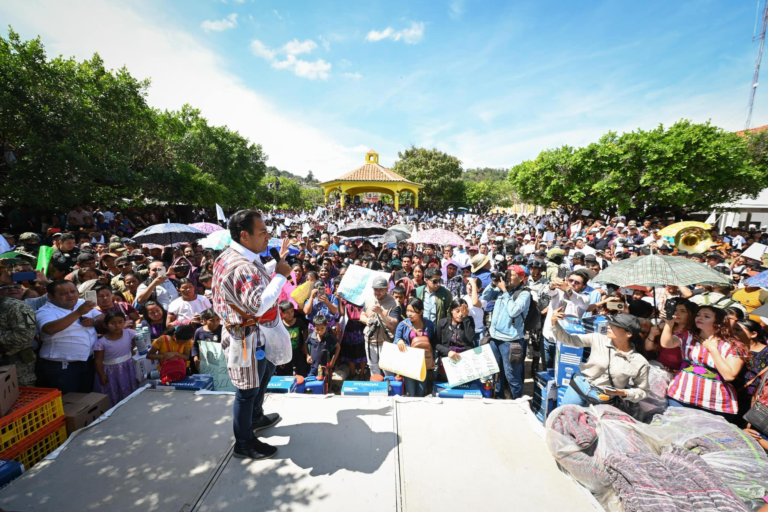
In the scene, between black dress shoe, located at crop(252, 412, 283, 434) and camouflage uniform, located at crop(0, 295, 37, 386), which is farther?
camouflage uniform, located at crop(0, 295, 37, 386)

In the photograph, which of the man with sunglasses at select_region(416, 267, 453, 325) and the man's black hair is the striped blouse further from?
the man's black hair

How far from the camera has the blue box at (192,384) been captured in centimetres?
344

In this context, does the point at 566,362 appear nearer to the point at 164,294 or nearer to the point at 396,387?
the point at 396,387

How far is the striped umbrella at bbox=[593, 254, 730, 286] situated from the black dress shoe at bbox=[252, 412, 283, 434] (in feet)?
12.8

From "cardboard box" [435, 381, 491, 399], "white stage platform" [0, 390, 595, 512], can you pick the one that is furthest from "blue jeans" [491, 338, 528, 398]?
"white stage platform" [0, 390, 595, 512]

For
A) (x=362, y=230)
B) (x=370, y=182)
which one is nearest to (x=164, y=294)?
(x=362, y=230)

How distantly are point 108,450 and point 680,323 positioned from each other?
5.68 meters

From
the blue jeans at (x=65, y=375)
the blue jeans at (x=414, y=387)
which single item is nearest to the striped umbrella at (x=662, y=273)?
the blue jeans at (x=414, y=387)

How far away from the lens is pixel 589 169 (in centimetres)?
1820

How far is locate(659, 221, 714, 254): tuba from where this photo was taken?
723cm

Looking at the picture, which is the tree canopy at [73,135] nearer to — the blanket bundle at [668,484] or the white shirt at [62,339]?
the white shirt at [62,339]

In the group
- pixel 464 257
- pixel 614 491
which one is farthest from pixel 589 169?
pixel 614 491

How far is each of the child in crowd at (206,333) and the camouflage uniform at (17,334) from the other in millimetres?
1433

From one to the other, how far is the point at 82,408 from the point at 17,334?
0.89 meters
